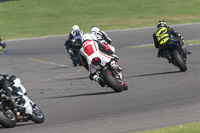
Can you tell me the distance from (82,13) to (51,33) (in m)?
9.78

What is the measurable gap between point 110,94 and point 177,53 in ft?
12.6

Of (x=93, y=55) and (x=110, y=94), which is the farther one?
(x=93, y=55)

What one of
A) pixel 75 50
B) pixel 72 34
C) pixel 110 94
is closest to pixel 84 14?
pixel 75 50

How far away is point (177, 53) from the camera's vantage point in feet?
57.2

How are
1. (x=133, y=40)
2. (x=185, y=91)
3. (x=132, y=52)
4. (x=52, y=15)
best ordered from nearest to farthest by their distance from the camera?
(x=185, y=91)
(x=132, y=52)
(x=133, y=40)
(x=52, y=15)

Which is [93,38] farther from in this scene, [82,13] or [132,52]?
[82,13]

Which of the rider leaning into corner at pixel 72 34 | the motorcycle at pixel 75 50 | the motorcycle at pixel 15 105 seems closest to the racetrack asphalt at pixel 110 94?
the motorcycle at pixel 15 105

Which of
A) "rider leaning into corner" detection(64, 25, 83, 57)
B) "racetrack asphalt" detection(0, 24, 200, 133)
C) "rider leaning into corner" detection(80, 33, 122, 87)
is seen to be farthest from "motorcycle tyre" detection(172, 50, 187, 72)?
"rider leaning into corner" detection(64, 25, 83, 57)

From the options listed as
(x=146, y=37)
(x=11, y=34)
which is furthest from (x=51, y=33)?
(x=146, y=37)

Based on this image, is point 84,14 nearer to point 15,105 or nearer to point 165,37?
point 165,37

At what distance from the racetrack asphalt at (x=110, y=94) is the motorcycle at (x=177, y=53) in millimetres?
254

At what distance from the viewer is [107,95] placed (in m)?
14.3

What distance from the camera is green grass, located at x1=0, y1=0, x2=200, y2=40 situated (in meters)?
42.4

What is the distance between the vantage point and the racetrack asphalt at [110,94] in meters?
10.3
